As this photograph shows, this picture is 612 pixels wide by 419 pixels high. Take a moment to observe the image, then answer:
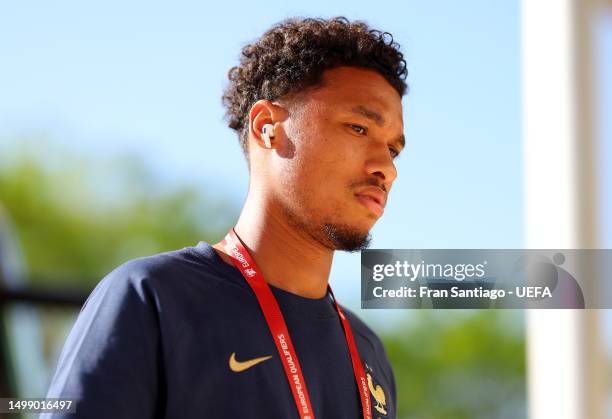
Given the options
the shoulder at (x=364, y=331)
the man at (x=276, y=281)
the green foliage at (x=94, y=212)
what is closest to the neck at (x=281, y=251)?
the man at (x=276, y=281)

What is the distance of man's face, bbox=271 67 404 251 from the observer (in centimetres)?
272

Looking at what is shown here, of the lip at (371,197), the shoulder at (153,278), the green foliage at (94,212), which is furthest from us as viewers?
the green foliage at (94,212)

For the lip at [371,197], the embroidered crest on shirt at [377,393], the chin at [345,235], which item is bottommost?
the embroidered crest on shirt at [377,393]

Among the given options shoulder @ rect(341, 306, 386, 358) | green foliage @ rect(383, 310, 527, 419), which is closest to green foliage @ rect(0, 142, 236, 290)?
green foliage @ rect(383, 310, 527, 419)

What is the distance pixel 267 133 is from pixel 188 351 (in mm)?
848

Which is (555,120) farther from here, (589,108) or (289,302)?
(289,302)

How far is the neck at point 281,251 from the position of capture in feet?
9.09

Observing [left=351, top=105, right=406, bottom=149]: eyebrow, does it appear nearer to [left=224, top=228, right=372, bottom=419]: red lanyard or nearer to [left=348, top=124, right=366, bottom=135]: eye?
[left=348, top=124, right=366, bottom=135]: eye

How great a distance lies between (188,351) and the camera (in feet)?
7.82

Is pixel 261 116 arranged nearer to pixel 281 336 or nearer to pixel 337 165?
pixel 337 165

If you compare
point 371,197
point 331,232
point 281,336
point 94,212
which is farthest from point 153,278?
point 94,212

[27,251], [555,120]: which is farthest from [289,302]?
[27,251]

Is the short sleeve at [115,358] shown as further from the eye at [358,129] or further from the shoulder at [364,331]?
the shoulder at [364,331]

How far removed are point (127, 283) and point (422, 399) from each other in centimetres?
2509
